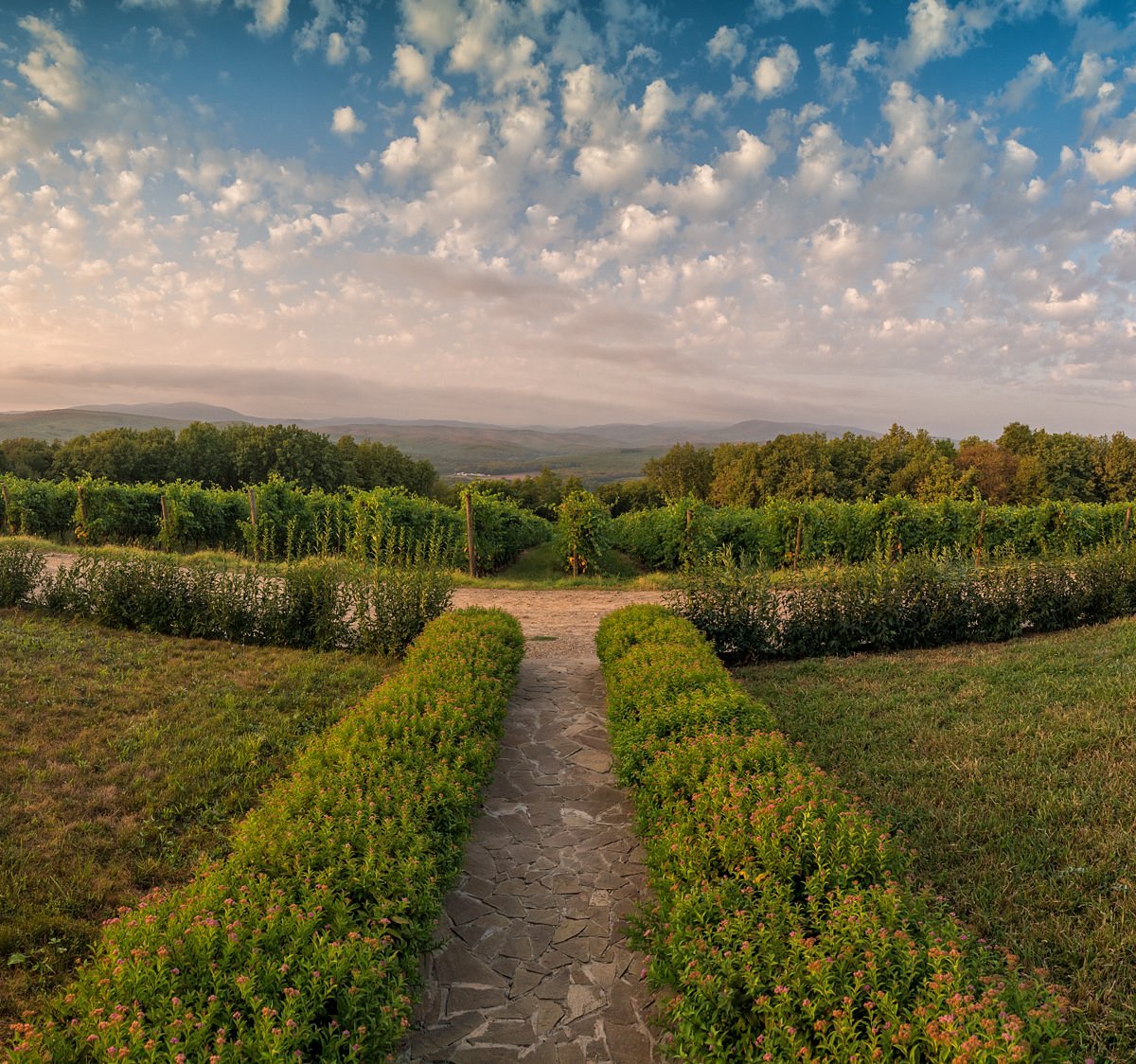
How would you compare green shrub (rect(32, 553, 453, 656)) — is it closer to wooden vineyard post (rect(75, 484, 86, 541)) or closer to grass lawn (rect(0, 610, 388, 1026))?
grass lawn (rect(0, 610, 388, 1026))

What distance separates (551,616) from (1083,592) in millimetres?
8844

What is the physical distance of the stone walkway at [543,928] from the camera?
3018 mm

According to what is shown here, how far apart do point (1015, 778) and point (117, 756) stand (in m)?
7.45

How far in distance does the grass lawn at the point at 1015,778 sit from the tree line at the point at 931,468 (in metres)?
48.3

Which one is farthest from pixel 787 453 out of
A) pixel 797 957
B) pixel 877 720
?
pixel 797 957

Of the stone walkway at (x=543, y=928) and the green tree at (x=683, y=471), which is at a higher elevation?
the green tree at (x=683, y=471)

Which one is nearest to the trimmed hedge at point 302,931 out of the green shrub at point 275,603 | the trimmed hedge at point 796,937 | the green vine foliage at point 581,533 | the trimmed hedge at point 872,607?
the trimmed hedge at point 796,937

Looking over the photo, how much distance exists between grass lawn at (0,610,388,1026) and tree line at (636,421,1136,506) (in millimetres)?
51347

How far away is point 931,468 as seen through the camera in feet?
183

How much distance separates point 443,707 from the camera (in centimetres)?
514

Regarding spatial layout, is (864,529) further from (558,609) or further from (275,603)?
(275,603)

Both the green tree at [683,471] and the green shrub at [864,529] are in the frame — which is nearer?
the green shrub at [864,529]

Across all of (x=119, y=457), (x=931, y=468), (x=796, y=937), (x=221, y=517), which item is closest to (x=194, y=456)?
(x=119, y=457)

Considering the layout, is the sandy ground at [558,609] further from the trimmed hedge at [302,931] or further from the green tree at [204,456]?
the green tree at [204,456]
